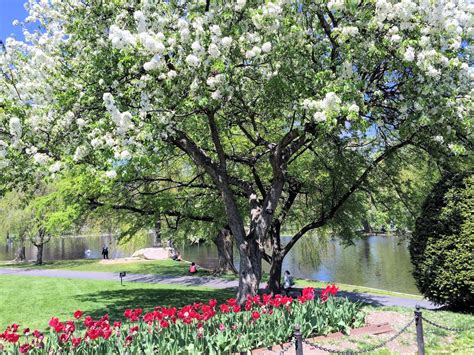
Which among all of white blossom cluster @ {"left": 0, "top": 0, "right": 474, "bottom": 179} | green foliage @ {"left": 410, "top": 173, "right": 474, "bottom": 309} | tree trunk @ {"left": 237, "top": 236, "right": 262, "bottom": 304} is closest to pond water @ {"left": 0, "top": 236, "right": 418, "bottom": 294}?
green foliage @ {"left": 410, "top": 173, "right": 474, "bottom": 309}

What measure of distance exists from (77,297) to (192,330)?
35.4ft

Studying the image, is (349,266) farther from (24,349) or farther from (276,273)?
(24,349)

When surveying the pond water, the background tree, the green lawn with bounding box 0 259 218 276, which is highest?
the background tree

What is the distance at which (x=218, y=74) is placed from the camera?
8781mm

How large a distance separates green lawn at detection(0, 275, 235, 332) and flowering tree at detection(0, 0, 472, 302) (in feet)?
16.4

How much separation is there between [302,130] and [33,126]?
5.45 m

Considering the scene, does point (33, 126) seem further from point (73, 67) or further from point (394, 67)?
point (394, 67)

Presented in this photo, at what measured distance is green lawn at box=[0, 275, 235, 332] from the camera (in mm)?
13352

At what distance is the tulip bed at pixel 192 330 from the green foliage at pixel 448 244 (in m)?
2.86

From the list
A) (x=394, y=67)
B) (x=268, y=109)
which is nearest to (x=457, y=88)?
(x=394, y=67)

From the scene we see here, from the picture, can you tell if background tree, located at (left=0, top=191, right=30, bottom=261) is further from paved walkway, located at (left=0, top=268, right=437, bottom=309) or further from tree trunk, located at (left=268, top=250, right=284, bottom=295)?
tree trunk, located at (left=268, top=250, right=284, bottom=295)

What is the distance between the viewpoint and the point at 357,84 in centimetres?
856

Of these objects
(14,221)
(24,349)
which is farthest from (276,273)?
(14,221)

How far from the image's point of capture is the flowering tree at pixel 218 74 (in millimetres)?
8383
